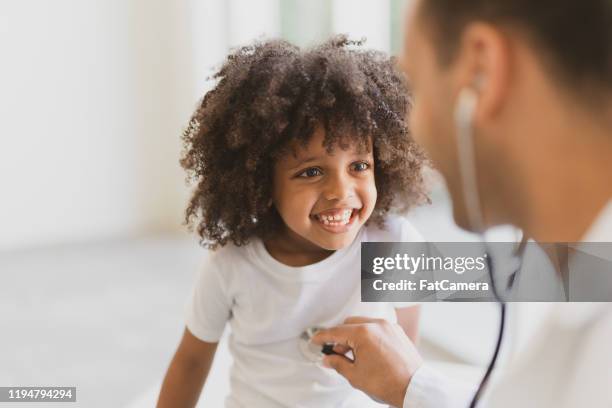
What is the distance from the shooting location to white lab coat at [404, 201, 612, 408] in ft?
2.06

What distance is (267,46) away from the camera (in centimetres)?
104

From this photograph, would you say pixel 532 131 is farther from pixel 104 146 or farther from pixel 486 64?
pixel 104 146

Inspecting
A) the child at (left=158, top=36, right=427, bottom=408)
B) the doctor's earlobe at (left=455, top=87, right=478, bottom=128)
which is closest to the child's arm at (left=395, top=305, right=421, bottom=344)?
the child at (left=158, top=36, right=427, bottom=408)

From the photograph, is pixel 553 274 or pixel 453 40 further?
pixel 553 274

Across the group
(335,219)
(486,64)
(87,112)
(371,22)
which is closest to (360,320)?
(335,219)

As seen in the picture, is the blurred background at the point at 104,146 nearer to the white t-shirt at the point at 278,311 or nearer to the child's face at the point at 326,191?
the white t-shirt at the point at 278,311

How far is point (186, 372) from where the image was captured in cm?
113

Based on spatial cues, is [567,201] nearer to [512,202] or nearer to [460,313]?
[512,202]

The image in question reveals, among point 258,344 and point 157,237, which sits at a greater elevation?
point 258,344

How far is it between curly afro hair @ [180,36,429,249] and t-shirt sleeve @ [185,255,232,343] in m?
0.05

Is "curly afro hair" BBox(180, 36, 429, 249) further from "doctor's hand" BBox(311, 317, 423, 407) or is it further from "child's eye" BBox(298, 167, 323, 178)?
"doctor's hand" BBox(311, 317, 423, 407)

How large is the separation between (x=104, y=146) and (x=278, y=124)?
2.44 metres

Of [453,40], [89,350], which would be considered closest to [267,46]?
[453,40]

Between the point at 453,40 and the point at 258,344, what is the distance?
2.12ft
